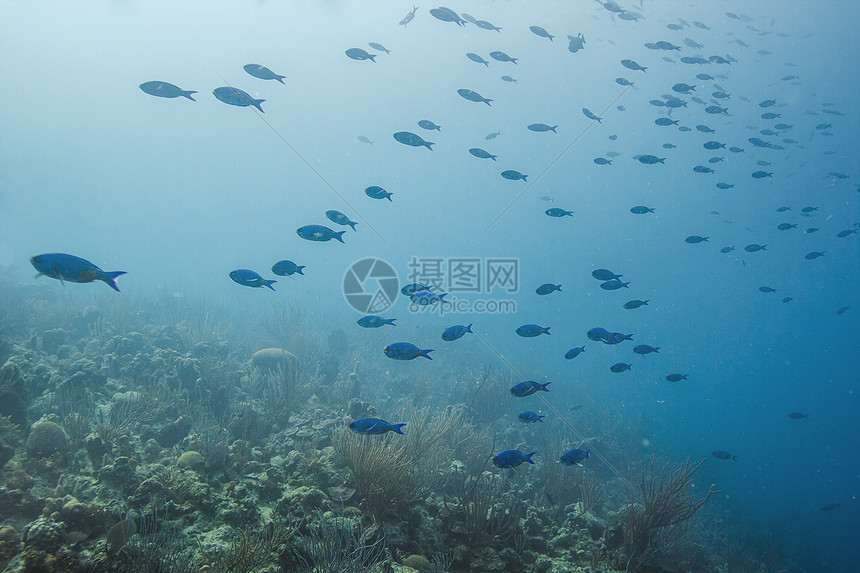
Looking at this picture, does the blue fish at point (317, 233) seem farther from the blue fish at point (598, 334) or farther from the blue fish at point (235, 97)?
the blue fish at point (598, 334)

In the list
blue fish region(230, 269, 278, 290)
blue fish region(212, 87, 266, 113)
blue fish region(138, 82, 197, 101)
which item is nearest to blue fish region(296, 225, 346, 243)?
blue fish region(230, 269, 278, 290)

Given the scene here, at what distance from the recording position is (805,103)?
156 ft

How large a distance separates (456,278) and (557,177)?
10987 centimetres

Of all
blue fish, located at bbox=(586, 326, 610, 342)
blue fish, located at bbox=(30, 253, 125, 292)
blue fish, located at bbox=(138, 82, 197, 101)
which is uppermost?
blue fish, located at bbox=(138, 82, 197, 101)

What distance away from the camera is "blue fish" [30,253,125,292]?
10.6 feet

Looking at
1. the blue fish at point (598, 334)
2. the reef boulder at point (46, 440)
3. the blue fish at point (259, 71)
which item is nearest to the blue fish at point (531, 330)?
the blue fish at point (598, 334)

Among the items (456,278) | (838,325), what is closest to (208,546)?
(456,278)

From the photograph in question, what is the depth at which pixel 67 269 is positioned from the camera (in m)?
3.30

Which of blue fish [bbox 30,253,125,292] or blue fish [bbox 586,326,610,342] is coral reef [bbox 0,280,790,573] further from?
blue fish [bbox 586,326,610,342]

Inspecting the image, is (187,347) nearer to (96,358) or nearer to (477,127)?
(96,358)

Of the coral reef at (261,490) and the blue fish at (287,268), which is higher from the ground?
the blue fish at (287,268)

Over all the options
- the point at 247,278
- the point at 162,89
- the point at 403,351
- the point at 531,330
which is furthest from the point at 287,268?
the point at 531,330

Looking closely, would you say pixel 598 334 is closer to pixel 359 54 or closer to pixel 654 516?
pixel 654 516

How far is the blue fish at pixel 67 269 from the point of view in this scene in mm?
3242
